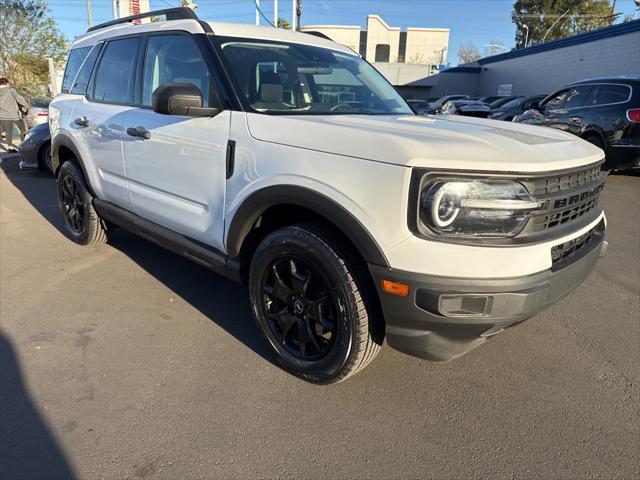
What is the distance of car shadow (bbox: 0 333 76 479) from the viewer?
6.61 ft

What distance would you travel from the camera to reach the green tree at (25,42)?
21.4 m

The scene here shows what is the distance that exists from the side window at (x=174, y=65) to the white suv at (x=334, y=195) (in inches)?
0.6

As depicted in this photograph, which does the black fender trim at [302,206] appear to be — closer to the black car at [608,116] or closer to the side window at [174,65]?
the side window at [174,65]

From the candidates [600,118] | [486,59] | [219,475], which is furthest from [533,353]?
[486,59]

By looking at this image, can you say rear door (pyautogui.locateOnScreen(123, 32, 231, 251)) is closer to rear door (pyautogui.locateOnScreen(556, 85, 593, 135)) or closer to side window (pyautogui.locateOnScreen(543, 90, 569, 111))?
rear door (pyautogui.locateOnScreen(556, 85, 593, 135))

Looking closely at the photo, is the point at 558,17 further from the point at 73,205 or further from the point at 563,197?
the point at 563,197

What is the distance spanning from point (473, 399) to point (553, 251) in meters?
0.96

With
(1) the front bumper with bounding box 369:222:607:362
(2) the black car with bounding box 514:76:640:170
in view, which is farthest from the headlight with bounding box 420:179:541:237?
(2) the black car with bounding box 514:76:640:170

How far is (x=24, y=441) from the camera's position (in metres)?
2.17

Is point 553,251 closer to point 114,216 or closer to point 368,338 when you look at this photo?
point 368,338

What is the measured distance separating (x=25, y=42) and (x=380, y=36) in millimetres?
57311

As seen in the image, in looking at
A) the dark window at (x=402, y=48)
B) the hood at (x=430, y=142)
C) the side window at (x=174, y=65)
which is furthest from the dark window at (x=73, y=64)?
the dark window at (x=402, y=48)

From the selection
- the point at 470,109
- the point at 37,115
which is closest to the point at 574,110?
the point at 37,115

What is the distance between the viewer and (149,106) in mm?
3408
